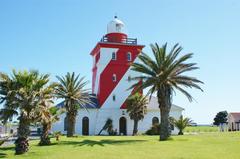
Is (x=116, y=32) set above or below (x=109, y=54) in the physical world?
above

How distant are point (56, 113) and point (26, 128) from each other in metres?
7.95

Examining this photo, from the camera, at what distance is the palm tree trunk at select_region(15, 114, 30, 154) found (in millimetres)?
21547

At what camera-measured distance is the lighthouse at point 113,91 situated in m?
52.9

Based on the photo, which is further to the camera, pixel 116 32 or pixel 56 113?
pixel 116 32

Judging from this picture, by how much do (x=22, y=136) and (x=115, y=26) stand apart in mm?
34713

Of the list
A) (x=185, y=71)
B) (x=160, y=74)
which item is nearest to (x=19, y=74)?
(x=160, y=74)

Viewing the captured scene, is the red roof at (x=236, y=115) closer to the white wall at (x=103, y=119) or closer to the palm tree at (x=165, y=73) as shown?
the white wall at (x=103, y=119)

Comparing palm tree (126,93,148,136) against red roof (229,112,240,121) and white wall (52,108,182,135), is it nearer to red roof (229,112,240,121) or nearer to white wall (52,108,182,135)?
white wall (52,108,182,135)

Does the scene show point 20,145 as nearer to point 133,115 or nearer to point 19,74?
point 19,74

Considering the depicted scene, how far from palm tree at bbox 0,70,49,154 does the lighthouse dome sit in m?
33.1

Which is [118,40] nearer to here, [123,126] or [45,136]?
[123,126]

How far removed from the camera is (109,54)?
53.9 metres

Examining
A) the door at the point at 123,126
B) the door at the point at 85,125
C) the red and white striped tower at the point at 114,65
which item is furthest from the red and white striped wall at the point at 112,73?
the door at the point at 85,125

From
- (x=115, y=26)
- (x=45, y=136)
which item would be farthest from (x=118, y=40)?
(x=45, y=136)
